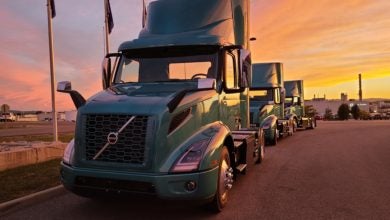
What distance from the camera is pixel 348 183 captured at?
27.6 ft

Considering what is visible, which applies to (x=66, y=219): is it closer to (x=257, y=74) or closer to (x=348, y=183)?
(x=348, y=183)

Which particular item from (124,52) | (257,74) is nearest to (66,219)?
(124,52)

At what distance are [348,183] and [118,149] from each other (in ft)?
17.5

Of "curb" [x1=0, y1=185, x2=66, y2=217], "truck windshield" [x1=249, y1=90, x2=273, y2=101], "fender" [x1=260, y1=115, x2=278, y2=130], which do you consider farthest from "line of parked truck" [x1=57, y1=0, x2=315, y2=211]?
"truck windshield" [x1=249, y1=90, x2=273, y2=101]

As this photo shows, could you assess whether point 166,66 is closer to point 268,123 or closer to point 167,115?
point 167,115

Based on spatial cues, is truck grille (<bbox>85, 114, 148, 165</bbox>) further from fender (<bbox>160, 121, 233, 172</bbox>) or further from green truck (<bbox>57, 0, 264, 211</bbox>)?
fender (<bbox>160, 121, 233, 172</bbox>)

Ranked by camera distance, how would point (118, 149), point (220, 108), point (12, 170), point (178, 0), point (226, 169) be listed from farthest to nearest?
1. point (12, 170)
2. point (178, 0)
3. point (220, 108)
4. point (226, 169)
5. point (118, 149)

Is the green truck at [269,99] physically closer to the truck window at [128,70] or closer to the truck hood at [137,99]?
the truck window at [128,70]

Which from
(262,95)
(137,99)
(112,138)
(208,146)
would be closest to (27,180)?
(112,138)

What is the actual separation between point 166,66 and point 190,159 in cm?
217

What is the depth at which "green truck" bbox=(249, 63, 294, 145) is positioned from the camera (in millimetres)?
16781

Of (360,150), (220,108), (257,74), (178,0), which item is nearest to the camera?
(220,108)

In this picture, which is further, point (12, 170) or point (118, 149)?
point (12, 170)

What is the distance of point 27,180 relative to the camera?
27.6ft
